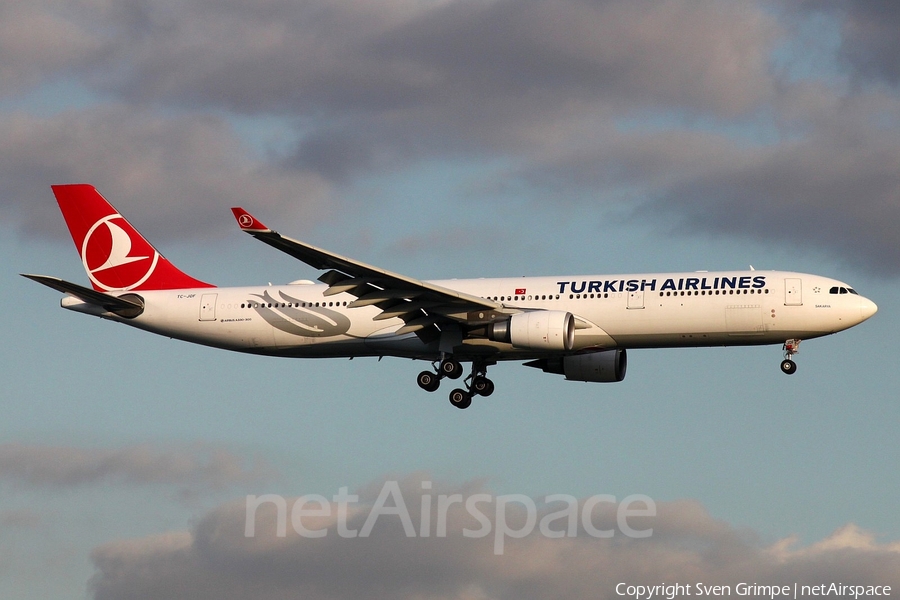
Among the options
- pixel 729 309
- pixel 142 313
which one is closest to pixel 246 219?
pixel 142 313

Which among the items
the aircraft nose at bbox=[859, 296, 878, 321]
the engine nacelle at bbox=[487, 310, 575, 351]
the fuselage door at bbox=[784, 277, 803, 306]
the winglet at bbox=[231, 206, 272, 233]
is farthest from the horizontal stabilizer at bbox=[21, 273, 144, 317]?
the aircraft nose at bbox=[859, 296, 878, 321]

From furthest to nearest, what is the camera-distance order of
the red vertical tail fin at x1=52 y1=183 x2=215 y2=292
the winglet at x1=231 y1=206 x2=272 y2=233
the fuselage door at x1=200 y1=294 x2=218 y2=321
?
the red vertical tail fin at x1=52 y1=183 x2=215 y2=292 < the fuselage door at x1=200 y1=294 x2=218 y2=321 < the winglet at x1=231 y1=206 x2=272 y2=233

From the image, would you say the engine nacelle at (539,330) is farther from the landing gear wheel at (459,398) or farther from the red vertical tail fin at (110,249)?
the red vertical tail fin at (110,249)

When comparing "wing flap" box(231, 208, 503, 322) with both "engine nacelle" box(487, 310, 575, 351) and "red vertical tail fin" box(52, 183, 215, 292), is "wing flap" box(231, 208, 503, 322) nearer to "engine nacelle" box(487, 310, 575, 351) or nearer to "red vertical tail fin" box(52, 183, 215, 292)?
"engine nacelle" box(487, 310, 575, 351)

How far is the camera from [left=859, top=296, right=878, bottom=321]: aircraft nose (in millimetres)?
47594

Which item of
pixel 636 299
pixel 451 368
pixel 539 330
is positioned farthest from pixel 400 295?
pixel 636 299

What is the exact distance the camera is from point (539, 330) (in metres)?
47.1

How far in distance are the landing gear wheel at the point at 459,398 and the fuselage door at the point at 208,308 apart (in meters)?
10.1

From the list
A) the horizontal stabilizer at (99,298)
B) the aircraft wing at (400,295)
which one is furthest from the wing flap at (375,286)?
the horizontal stabilizer at (99,298)

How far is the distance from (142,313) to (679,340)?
21760 mm

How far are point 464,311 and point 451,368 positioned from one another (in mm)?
2745

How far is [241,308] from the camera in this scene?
5281 cm

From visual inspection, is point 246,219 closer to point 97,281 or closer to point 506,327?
point 506,327

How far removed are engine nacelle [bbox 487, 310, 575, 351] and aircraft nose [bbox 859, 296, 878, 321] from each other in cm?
1037
